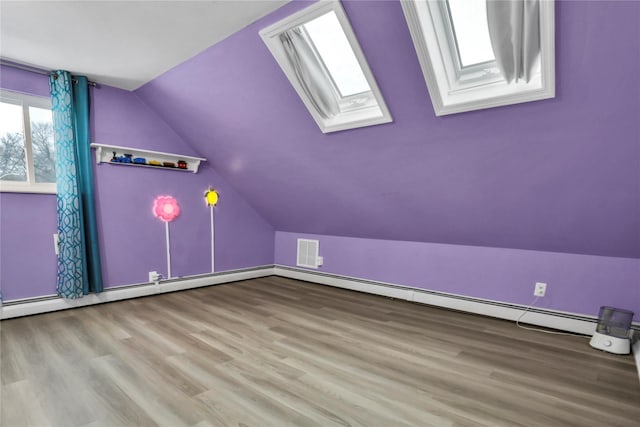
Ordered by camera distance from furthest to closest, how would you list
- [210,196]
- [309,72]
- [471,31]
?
[210,196] < [309,72] < [471,31]

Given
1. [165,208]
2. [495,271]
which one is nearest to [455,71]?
[495,271]

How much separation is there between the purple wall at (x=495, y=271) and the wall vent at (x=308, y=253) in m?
0.15

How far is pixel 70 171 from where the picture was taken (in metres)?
2.98

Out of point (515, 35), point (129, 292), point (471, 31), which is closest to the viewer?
point (515, 35)

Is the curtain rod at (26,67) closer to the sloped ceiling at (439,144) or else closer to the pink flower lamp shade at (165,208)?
the sloped ceiling at (439,144)

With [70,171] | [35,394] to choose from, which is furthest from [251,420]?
[70,171]

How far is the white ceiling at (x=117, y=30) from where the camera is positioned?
6.51ft

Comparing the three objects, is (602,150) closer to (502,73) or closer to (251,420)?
(502,73)

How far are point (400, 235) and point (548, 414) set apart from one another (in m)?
2.23

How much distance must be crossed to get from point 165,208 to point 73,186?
931 millimetres

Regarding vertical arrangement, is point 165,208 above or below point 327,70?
below

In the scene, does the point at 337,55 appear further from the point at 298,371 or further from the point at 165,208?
the point at 165,208

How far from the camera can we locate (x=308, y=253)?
4.67m

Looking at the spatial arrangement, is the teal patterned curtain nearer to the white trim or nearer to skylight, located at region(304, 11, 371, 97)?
the white trim
